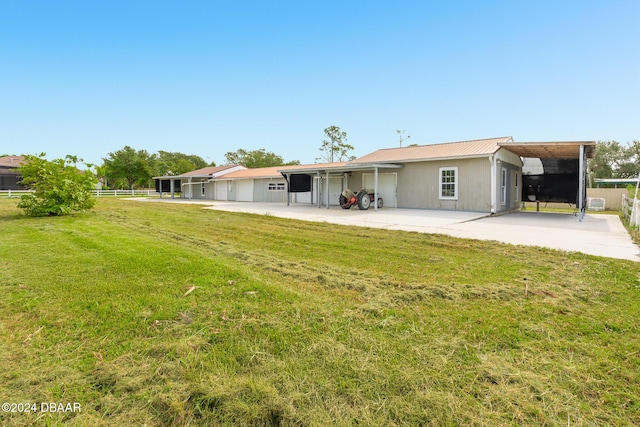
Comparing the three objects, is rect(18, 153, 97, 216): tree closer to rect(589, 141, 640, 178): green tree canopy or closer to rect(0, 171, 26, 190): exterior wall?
rect(0, 171, 26, 190): exterior wall

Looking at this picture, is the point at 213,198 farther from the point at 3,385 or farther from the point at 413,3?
the point at 3,385

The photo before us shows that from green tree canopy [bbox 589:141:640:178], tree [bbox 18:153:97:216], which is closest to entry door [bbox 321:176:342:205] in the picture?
tree [bbox 18:153:97:216]

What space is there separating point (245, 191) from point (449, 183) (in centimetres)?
1702

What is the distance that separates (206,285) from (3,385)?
1.83m

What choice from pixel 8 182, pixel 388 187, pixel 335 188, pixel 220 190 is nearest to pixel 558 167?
pixel 388 187

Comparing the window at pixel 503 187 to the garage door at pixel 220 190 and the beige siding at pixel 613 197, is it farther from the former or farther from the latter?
the garage door at pixel 220 190

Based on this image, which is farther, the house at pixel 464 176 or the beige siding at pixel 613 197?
the beige siding at pixel 613 197

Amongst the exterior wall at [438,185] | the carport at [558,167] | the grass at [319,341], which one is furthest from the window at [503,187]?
the grass at [319,341]

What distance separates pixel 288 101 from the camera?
964 inches

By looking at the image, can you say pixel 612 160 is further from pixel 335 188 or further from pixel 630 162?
pixel 335 188

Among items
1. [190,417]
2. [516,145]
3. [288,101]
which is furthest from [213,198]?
[190,417]

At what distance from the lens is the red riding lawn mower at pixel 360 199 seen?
48.5ft

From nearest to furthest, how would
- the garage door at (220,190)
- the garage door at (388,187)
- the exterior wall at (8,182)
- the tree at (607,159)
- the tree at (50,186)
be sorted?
the tree at (50,186) < the garage door at (388,187) < the garage door at (220,190) < the exterior wall at (8,182) < the tree at (607,159)

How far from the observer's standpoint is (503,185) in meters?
14.1
